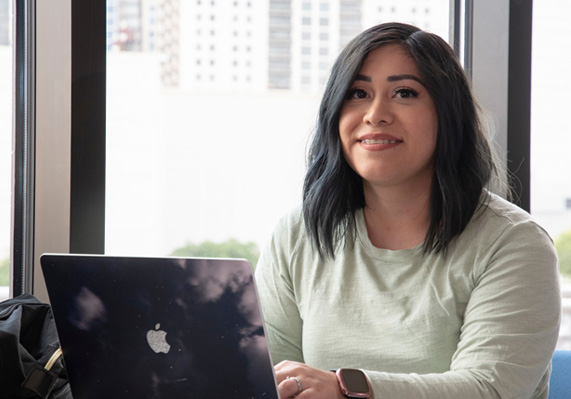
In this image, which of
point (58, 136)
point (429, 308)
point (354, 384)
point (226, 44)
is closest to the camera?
point (354, 384)

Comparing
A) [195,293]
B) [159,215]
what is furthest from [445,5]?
[195,293]

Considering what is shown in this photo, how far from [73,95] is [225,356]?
2.86 feet

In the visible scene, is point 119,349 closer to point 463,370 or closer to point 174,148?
point 463,370

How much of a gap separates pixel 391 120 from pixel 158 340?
66 centimetres

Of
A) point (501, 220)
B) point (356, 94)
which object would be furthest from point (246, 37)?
point (501, 220)

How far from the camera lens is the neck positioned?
1402 mm

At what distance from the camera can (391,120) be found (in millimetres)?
1341

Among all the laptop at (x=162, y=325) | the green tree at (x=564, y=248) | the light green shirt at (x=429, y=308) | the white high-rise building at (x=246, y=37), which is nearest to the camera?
the laptop at (x=162, y=325)

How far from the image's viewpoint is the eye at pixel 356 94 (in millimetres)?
1402

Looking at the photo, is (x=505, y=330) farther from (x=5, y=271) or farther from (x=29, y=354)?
(x=5, y=271)

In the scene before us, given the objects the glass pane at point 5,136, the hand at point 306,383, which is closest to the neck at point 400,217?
the hand at point 306,383

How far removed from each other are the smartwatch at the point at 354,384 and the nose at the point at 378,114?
51 cm

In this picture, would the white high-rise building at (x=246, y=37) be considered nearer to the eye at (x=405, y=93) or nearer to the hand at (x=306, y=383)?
the eye at (x=405, y=93)

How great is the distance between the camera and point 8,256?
1.60 meters
